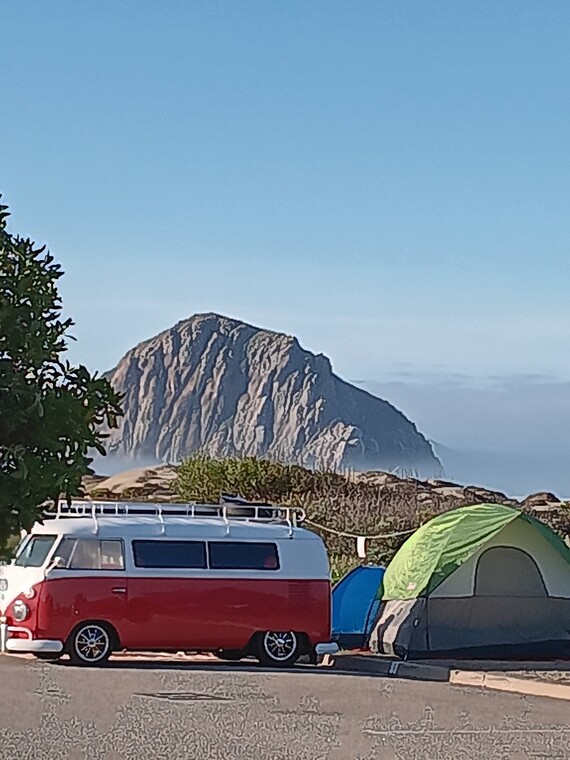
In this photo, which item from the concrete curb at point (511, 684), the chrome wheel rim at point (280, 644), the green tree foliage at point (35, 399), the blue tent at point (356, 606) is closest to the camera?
the green tree foliage at point (35, 399)

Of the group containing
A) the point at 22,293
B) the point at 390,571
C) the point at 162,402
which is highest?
the point at 162,402

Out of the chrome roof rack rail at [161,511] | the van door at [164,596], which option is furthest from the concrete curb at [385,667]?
the van door at [164,596]

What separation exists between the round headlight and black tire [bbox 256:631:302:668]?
3129mm

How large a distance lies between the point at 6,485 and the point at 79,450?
1015 mm

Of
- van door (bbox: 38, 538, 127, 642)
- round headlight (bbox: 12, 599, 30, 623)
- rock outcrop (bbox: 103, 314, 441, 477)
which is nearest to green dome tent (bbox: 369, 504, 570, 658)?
van door (bbox: 38, 538, 127, 642)

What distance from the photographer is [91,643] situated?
19.3 metres

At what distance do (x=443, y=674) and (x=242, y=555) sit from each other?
10.9 ft

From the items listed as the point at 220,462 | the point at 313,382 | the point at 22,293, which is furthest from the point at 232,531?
the point at 313,382

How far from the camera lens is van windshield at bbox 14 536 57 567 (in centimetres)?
1950

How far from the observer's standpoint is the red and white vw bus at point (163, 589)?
756 inches

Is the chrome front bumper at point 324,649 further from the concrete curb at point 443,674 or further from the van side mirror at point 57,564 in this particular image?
the van side mirror at point 57,564

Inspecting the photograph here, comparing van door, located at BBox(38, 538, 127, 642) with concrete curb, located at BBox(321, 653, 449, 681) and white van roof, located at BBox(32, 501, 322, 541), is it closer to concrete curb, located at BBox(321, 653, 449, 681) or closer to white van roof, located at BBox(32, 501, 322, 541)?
white van roof, located at BBox(32, 501, 322, 541)

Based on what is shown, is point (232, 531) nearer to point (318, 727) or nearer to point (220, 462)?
point (318, 727)

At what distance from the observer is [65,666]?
1908cm
